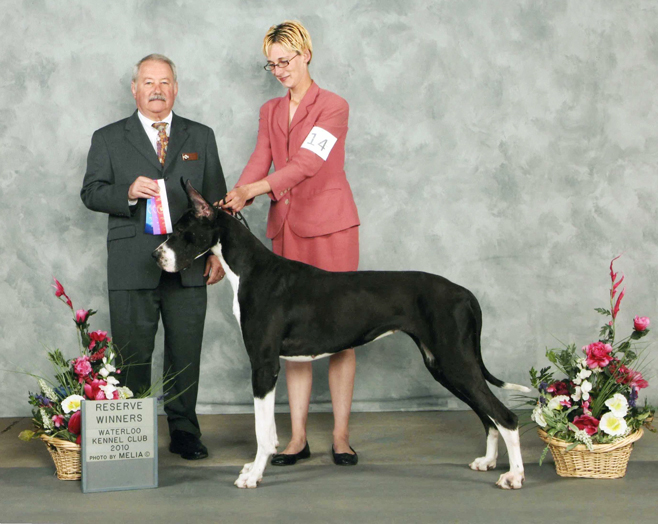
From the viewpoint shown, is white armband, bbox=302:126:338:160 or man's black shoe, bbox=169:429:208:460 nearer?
white armband, bbox=302:126:338:160

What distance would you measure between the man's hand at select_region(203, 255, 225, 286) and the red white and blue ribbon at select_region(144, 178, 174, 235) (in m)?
0.29

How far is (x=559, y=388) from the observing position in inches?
122

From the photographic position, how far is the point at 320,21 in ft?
14.0

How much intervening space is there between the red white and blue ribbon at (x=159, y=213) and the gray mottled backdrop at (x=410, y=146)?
3.91 ft

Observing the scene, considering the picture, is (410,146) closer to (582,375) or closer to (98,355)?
(582,375)

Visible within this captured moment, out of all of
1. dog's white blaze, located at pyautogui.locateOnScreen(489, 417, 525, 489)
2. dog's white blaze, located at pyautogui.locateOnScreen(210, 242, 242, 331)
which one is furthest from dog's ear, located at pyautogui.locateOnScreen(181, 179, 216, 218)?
dog's white blaze, located at pyautogui.locateOnScreen(489, 417, 525, 489)

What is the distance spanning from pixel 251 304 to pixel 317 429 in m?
1.22

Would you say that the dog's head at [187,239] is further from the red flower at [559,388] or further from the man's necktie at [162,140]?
the red flower at [559,388]

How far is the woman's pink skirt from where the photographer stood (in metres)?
3.30

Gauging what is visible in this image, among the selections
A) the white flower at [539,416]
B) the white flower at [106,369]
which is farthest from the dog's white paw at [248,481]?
the white flower at [539,416]

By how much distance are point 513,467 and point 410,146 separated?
2073 millimetres

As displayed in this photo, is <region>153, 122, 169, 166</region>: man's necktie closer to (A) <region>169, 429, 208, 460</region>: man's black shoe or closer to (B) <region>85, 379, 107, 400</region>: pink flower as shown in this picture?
(B) <region>85, 379, 107, 400</region>: pink flower

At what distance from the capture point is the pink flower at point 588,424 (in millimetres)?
2963

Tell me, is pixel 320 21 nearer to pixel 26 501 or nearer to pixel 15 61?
pixel 15 61
